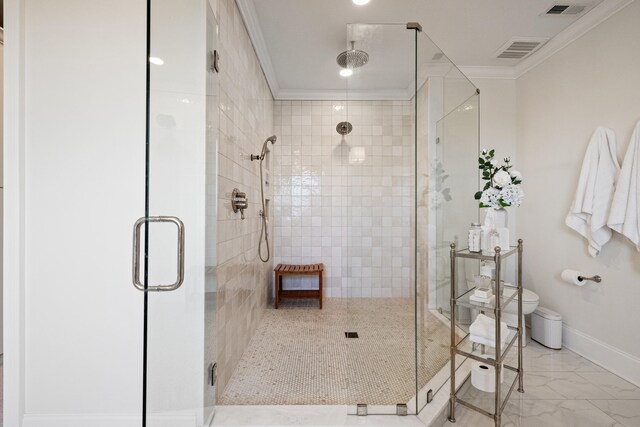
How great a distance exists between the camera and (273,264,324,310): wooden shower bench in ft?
9.77

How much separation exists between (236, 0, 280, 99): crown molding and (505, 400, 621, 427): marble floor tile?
2917 millimetres

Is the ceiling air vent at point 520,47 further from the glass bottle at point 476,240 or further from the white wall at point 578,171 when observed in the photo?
the glass bottle at point 476,240

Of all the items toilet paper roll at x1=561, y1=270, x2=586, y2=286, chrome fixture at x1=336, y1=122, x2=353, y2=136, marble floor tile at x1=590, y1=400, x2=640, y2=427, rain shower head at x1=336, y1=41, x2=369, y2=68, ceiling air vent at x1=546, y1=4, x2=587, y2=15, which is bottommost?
marble floor tile at x1=590, y1=400, x2=640, y2=427

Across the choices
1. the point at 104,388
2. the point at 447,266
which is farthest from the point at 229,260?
the point at 447,266

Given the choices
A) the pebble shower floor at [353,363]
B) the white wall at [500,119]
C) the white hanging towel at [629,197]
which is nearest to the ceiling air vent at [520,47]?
the white wall at [500,119]

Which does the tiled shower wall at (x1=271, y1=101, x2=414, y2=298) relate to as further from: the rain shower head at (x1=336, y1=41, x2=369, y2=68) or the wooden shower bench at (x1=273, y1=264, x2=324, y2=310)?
the wooden shower bench at (x1=273, y1=264, x2=324, y2=310)

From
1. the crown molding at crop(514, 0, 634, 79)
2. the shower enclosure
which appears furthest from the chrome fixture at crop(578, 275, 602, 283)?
the crown molding at crop(514, 0, 634, 79)

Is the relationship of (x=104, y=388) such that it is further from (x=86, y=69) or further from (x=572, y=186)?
(x=572, y=186)

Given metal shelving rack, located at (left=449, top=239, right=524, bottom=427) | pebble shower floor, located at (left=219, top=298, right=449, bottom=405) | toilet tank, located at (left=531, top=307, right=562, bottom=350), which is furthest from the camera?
toilet tank, located at (left=531, top=307, right=562, bottom=350)

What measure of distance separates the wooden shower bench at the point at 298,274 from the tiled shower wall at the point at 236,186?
335 millimetres

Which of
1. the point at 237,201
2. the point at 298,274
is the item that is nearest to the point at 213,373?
the point at 237,201

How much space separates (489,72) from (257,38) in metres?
2.25

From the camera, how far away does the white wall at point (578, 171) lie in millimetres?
1831

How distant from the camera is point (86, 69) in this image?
1.33 m
